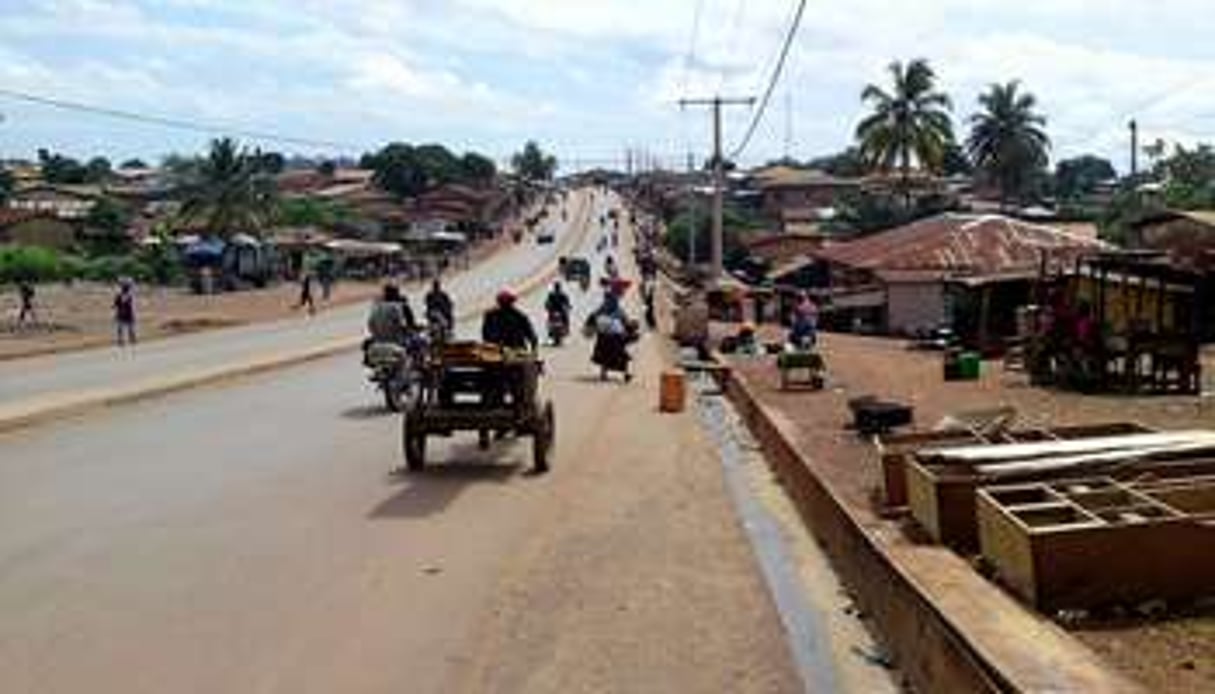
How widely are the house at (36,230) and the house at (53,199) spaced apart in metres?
14.3

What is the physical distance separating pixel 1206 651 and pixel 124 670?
492 centimetres

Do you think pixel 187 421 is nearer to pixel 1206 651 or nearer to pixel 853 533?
pixel 853 533

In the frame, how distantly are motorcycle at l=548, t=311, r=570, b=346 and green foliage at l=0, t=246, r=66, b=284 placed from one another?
5947 cm

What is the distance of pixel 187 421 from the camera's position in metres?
23.5

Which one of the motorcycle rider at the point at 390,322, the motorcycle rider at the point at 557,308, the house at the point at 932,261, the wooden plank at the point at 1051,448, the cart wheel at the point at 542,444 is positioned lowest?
the cart wheel at the point at 542,444

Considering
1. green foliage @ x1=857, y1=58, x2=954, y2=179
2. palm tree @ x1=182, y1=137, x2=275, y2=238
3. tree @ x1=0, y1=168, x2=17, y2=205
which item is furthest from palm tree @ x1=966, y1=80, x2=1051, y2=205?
tree @ x1=0, y1=168, x2=17, y2=205

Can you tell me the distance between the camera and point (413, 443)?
59.4 ft

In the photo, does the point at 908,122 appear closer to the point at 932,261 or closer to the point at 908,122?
the point at 908,122

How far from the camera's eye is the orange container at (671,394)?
27.5 m

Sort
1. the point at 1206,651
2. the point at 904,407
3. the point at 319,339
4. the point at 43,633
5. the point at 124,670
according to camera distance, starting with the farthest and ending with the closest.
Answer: the point at 319,339 → the point at 904,407 → the point at 43,633 → the point at 124,670 → the point at 1206,651

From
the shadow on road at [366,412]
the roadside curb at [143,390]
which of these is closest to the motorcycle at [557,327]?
the roadside curb at [143,390]

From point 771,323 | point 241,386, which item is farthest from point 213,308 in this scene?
point 241,386

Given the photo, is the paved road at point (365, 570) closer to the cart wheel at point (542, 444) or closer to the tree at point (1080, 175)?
the cart wheel at point (542, 444)

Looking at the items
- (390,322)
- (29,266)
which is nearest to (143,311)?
(29,266)
